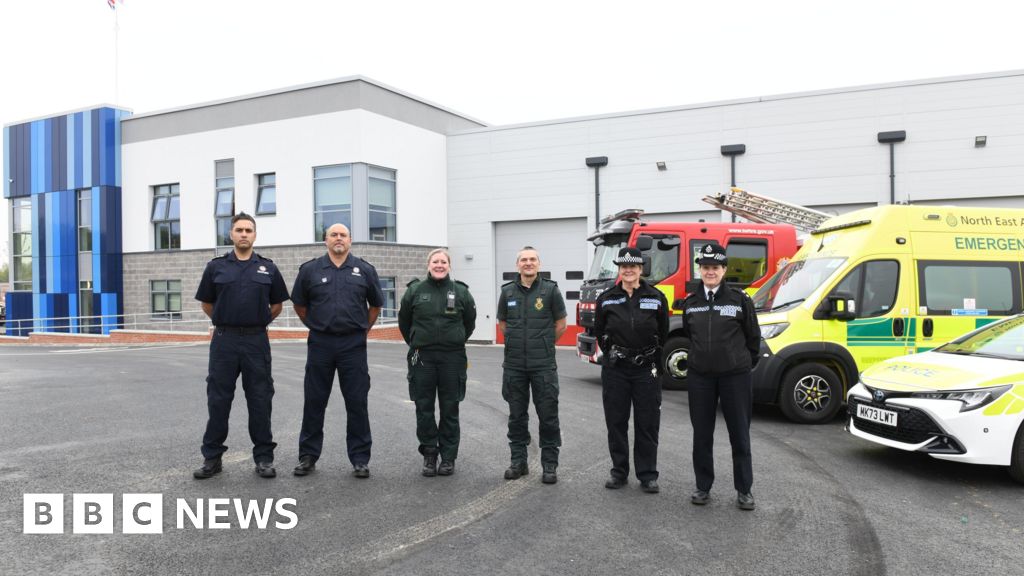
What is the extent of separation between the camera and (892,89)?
63.7 feet

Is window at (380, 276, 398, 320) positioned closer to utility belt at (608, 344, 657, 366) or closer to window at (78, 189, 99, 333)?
window at (78, 189, 99, 333)

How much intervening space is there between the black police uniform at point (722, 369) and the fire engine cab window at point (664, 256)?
5.74 m

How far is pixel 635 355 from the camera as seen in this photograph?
5.45 metres

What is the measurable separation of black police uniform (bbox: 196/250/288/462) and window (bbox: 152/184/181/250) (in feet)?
74.0

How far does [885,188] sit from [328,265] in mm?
18087

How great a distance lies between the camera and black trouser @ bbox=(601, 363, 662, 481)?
17.9 feet

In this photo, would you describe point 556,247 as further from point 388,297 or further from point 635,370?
point 635,370

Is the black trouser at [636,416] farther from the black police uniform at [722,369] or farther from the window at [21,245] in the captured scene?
the window at [21,245]

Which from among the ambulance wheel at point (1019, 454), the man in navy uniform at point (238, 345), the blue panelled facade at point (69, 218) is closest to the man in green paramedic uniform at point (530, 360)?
the man in navy uniform at point (238, 345)

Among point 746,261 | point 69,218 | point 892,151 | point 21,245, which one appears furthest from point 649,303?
point 21,245

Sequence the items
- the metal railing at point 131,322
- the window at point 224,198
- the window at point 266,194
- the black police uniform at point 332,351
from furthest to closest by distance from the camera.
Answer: the window at point 224,198 → the window at point 266,194 → the metal railing at point 131,322 → the black police uniform at point 332,351

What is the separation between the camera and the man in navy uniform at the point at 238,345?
570cm

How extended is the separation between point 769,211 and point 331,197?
45.4 feet

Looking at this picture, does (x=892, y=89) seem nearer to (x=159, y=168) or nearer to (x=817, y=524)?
(x=817, y=524)
